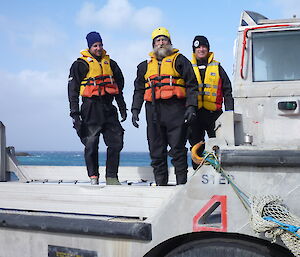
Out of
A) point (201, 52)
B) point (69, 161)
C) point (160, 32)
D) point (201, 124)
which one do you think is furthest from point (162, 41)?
point (69, 161)

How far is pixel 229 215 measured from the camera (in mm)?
2598

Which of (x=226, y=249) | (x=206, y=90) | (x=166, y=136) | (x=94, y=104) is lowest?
(x=226, y=249)

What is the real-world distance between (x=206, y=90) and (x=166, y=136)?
2.52 feet

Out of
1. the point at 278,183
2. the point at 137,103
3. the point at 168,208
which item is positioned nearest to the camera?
the point at 278,183

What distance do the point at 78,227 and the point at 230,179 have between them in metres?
1.15

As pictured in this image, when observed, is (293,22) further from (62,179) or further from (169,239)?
(62,179)

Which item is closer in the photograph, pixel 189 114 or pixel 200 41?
pixel 189 114

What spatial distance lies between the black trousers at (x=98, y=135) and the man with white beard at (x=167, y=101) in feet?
1.79

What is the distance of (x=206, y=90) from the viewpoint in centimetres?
473

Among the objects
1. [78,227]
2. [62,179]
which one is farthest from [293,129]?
[62,179]

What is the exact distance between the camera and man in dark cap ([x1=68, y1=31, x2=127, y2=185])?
15.1ft

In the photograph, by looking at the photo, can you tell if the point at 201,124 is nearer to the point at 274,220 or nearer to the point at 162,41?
the point at 162,41

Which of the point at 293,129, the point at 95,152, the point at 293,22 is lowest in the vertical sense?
the point at 95,152

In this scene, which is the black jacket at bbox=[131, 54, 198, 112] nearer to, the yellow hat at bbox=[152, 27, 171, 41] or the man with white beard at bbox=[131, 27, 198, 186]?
the man with white beard at bbox=[131, 27, 198, 186]
